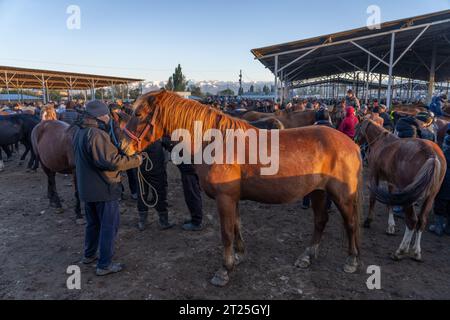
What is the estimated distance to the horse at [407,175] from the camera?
355cm

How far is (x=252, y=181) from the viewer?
3178mm

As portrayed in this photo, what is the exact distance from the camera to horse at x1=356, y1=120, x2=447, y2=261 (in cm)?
355

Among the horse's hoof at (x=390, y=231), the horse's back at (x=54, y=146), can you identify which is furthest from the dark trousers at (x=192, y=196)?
the horse's hoof at (x=390, y=231)

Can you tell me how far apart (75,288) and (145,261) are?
87cm

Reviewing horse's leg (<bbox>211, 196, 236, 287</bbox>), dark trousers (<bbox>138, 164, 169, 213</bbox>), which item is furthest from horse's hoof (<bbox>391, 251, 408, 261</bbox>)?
dark trousers (<bbox>138, 164, 169, 213</bbox>)

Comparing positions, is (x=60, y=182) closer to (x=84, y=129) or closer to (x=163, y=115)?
(x=84, y=129)

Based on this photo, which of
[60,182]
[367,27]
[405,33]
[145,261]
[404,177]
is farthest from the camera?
[405,33]

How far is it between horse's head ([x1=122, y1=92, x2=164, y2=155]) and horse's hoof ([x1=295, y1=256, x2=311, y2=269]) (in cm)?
241

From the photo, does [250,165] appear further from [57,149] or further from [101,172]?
[57,149]

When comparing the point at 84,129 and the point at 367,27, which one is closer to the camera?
the point at 84,129

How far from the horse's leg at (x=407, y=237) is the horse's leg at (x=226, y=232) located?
2254 millimetres

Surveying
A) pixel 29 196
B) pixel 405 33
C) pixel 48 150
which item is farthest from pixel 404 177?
pixel 405 33

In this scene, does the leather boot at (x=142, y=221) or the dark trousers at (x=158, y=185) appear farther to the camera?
the leather boot at (x=142, y=221)

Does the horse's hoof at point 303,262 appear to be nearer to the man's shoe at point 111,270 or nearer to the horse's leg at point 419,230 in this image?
the horse's leg at point 419,230
